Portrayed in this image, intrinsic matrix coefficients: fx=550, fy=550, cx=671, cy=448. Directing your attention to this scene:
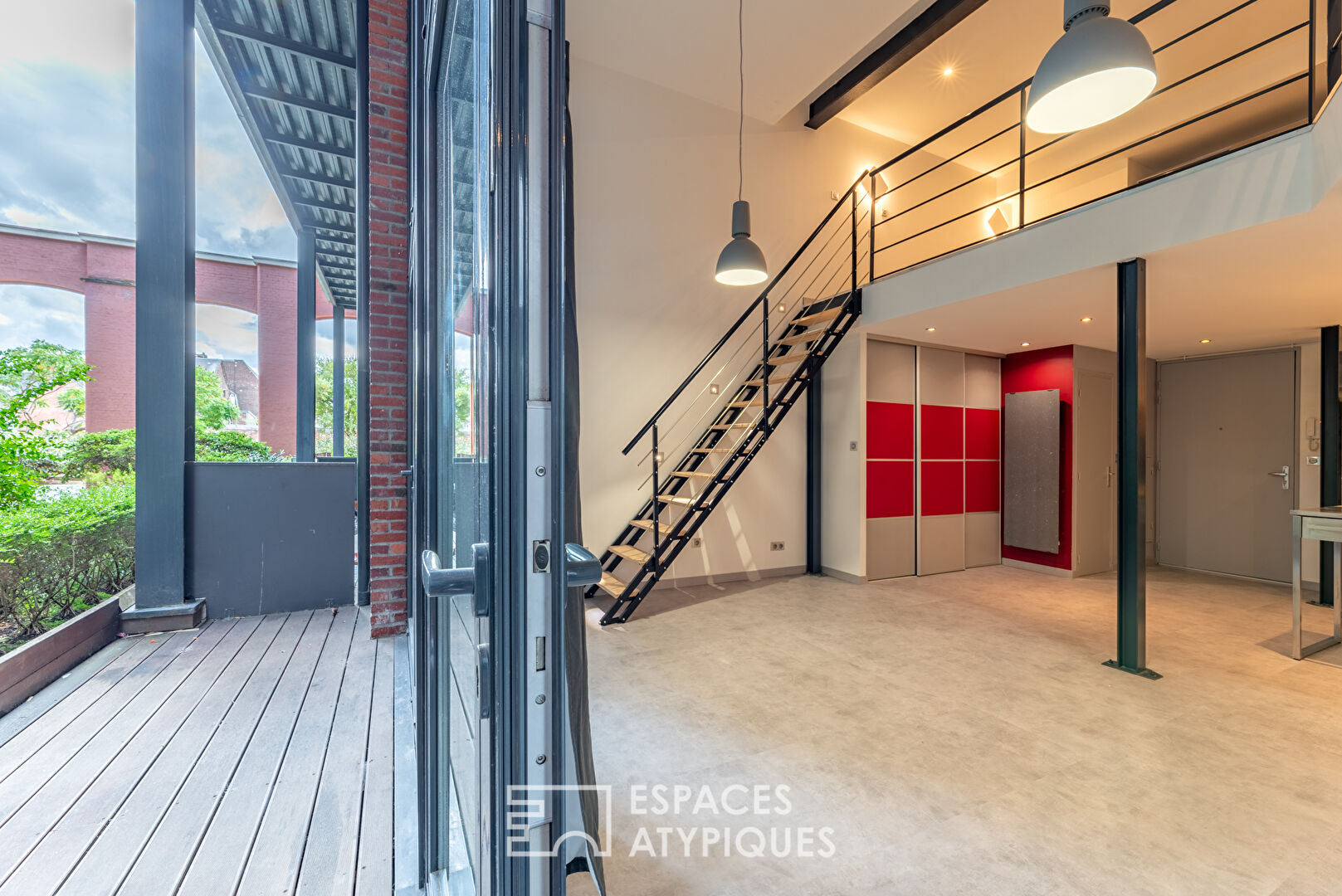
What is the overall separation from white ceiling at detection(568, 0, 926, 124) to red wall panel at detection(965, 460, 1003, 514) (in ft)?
12.9

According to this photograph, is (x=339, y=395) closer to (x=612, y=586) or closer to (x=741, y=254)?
(x=612, y=586)

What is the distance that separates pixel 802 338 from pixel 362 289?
3382 millimetres

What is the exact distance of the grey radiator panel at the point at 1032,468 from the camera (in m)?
5.27

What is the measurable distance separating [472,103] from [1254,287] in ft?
15.4

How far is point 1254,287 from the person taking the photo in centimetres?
340

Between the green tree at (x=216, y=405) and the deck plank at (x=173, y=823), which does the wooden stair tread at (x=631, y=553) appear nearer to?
the deck plank at (x=173, y=823)

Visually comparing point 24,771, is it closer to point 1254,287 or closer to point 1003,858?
point 1003,858

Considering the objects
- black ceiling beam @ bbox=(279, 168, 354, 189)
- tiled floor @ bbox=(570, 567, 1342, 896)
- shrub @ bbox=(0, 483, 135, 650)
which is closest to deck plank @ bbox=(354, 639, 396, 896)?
tiled floor @ bbox=(570, 567, 1342, 896)

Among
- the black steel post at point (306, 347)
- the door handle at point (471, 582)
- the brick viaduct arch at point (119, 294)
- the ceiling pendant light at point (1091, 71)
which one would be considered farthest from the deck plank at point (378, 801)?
the brick viaduct arch at point (119, 294)

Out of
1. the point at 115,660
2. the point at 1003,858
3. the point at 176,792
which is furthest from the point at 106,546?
the point at 1003,858

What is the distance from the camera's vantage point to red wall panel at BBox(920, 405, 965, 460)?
5.35 meters

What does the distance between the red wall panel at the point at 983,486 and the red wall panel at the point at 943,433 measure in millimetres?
246

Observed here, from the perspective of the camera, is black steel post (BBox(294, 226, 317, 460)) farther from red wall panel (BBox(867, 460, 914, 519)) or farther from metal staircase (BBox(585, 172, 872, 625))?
red wall panel (BBox(867, 460, 914, 519))

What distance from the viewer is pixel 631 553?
4.21 m
